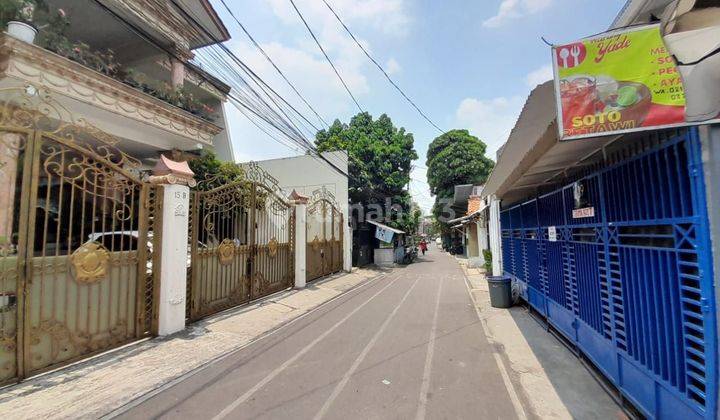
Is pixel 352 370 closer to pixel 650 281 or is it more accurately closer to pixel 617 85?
pixel 650 281

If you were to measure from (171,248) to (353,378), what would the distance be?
13.0 feet

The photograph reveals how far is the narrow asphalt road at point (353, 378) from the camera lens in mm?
3465

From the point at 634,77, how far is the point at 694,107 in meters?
0.61

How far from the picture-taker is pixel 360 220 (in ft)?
62.4

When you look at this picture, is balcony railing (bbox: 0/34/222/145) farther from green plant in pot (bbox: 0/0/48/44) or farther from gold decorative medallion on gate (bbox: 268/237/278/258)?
gold decorative medallion on gate (bbox: 268/237/278/258)

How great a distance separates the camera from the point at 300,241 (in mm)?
10945

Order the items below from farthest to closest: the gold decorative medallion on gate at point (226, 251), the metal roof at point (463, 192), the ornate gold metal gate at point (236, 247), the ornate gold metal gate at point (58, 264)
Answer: the metal roof at point (463, 192), the gold decorative medallion on gate at point (226, 251), the ornate gold metal gate at point (236, 247), the ornate gold metal gate at point (58, 264)

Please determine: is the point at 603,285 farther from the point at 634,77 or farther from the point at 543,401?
the point at 634,77

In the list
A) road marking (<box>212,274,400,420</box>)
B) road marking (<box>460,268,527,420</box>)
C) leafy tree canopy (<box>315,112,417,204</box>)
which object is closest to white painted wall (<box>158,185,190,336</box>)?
road marking (<box>212,274,400,420</box>)

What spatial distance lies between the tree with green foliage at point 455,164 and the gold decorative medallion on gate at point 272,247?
21.9 meters

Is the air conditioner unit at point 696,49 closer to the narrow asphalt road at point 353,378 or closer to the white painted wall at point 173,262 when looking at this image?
the narrow asphalt road at point 353,378

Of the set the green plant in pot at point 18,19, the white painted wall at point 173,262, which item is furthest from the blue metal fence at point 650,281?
the green plant in pot at point 18,19

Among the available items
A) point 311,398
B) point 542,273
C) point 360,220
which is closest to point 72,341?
point 311,398

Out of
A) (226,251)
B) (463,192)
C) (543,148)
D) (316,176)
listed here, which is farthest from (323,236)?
(463,192)
